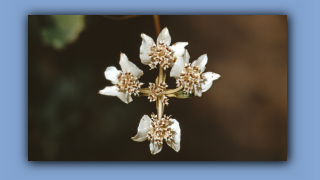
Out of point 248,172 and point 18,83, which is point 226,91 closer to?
point 248,172

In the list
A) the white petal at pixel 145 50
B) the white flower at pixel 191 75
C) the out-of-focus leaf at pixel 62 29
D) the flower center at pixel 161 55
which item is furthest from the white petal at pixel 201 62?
the out-of-focus leaf at pixel 62 29

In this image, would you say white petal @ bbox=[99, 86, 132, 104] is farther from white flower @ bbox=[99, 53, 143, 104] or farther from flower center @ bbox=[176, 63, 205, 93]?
flower center @ bbox=[176, 63, 205, 93]

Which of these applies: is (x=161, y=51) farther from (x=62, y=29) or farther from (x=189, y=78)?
(x=62, y=29)

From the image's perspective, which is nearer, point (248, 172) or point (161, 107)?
point (161, 107)

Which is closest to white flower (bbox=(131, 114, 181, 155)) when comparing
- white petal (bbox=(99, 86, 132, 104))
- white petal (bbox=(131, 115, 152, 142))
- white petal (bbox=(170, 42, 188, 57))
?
white petal (bbox=(131, 115, 152, 142))

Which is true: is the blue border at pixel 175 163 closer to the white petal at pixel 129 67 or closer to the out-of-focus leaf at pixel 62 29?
the out-of-focus leaf at pixel 62 29

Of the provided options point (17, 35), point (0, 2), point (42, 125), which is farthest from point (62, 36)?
point (42, 125)
